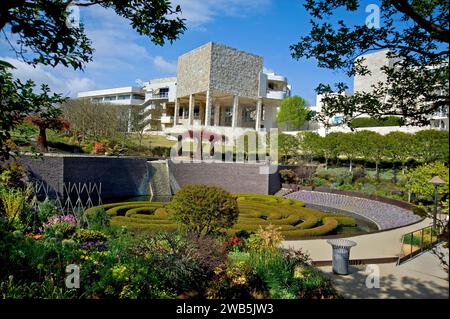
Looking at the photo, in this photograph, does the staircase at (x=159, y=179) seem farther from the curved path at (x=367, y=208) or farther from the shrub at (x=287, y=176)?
the shrub at (x=287, y=176)

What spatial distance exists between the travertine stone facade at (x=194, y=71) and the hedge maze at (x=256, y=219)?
2506 cm

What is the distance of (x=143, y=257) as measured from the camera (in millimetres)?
6441

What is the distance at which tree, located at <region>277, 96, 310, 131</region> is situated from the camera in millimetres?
53562

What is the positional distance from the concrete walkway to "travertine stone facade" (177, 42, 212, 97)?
3173 cm

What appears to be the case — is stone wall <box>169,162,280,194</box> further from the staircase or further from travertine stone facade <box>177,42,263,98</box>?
travertine stone facade <box>177,42,263,98</box>

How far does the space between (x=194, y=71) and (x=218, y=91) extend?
5171 mm

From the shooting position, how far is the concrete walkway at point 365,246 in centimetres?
1047

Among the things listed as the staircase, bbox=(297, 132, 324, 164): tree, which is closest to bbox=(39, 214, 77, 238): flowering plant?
the staircase

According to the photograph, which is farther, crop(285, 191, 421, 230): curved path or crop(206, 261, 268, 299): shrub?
crop(285, 191, 421, 230): curved path

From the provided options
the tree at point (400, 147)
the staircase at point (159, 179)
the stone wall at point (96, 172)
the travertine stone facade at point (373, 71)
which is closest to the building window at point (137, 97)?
the travertine stone facade at point (373, 71)

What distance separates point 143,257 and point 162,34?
13.5ft
